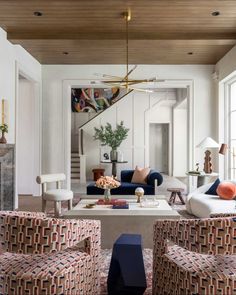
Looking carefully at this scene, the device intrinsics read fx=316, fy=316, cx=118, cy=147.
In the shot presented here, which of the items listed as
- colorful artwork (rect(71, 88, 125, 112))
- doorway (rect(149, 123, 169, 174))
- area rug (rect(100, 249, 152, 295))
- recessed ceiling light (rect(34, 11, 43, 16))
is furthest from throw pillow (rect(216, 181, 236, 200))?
doorway (rect(149, 123, 169, 174))

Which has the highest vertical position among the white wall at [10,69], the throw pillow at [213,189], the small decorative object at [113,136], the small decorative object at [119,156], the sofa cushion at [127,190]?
the white wall at [10,69]

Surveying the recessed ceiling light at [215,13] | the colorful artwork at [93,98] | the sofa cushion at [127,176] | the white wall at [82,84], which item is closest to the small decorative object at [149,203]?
the sofa cushion at [127,176]

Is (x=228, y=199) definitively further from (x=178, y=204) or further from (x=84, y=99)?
(x=84, y=99)

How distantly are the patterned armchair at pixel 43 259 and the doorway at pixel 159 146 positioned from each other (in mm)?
11440

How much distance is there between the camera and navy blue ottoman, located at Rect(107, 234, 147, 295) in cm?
246

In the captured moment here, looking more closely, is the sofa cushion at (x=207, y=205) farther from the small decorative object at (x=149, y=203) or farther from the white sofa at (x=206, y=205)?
the small decorative object at (x=149, y=203)

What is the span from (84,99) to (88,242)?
9.89 metres

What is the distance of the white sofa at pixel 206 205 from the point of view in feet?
14.6

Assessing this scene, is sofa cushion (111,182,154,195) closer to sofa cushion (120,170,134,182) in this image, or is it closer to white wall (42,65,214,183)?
sofa cushion (120,170,134,182)

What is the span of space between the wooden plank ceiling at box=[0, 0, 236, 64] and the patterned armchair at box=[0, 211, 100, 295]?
3.43 metres

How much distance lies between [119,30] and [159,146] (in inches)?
337

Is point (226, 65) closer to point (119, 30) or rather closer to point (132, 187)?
point (119, 30)

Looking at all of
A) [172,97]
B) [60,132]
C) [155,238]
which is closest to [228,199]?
[155,238]

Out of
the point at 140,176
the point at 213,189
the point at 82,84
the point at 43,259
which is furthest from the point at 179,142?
the point at 43,259
